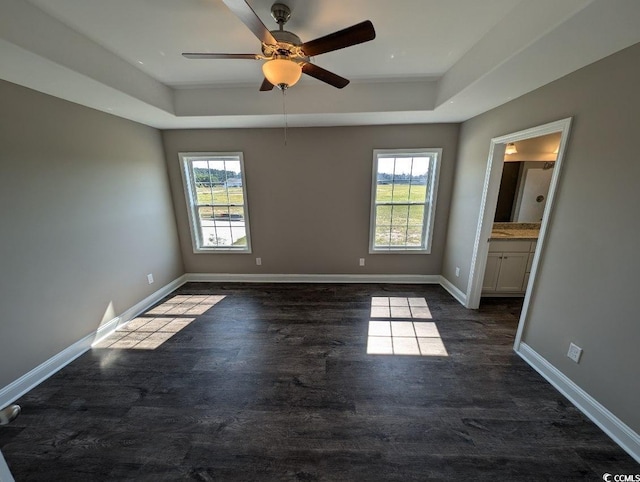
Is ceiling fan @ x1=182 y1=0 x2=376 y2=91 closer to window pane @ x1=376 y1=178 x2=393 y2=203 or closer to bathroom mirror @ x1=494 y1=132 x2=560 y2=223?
window pane @ x1=376 y1=178 x2=393 y2=203

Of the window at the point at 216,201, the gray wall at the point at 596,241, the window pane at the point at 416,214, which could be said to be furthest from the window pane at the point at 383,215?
the window at the point at 216,201

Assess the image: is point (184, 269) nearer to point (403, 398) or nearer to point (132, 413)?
point (132, 413)

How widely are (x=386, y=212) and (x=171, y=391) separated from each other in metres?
3.40

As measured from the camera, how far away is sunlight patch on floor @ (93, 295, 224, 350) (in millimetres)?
2625

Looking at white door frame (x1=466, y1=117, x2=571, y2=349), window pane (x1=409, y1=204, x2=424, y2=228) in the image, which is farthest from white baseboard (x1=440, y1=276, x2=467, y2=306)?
window pane (x1=409, y1=204, x2=424, y2=228)

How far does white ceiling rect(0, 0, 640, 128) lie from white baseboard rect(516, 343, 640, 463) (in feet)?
7.83

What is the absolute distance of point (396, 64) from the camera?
2.38 m

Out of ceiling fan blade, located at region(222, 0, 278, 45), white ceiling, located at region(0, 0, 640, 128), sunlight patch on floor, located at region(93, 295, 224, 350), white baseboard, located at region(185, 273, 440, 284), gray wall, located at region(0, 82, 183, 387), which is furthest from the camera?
white baseboard, located at region(185, 273, 440, 284)

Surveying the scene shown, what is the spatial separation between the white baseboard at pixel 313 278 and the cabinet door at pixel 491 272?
2.41ft

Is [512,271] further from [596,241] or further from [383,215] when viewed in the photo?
[383,215]

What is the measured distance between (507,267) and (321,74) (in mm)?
3339

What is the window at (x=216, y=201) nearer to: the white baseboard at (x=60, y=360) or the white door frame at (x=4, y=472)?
the white baseboard at (x=60, y=360)

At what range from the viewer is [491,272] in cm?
328

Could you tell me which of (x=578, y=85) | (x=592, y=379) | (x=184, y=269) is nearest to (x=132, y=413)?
(x=184, y=269)
